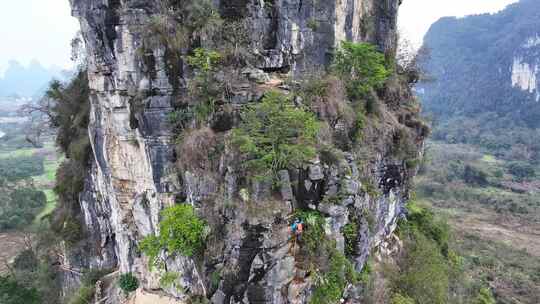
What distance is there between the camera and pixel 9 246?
2891cm

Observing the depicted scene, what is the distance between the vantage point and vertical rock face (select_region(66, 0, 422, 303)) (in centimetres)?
797

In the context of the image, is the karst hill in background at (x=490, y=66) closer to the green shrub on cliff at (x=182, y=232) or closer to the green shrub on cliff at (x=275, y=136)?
the green shrub on cliff at (x=275, y=136)

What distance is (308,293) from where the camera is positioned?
8.01 metres

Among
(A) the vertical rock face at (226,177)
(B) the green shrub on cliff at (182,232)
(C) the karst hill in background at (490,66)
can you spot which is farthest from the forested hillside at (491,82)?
(B) the green shrub on cliff at (182,232)

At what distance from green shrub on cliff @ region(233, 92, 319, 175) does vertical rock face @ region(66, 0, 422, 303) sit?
0.43 metres

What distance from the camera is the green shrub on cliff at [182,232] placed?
896cm

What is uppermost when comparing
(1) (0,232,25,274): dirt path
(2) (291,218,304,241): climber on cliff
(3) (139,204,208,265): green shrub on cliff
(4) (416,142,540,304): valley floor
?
(2) (291,218,304,241): climber on cliff

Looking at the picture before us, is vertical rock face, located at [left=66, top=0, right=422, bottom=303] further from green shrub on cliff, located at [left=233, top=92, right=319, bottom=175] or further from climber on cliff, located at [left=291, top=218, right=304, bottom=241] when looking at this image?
green shrub on cliff, located at [left=233, top=92, right=319, bottom=175]

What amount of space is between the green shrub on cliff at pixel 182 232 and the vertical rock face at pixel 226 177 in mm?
348

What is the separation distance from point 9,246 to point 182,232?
27.9 m

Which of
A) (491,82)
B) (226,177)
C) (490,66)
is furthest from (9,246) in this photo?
(490,66)

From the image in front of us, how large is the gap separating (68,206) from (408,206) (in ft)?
51.8

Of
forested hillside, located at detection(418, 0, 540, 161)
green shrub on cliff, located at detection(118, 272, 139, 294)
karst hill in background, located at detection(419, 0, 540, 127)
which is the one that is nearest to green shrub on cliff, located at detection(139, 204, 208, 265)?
green shrub on cliff, located at detection(118, 272, 139, 294)

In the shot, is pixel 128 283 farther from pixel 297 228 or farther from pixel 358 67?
pixel 358 67
